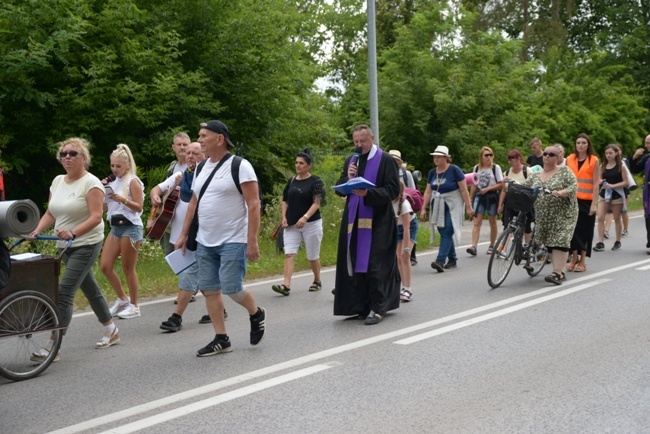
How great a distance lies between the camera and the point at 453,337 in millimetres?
8141

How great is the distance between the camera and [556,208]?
11727 millimetres

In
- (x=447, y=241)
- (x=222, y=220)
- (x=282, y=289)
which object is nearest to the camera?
(x=222, y=220)

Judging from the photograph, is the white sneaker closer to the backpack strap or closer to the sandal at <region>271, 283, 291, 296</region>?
the sandal at <region>271, 283, 291, 296</region>

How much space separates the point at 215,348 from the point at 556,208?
5.88 meters

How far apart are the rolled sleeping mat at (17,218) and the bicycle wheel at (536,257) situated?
7227 mm

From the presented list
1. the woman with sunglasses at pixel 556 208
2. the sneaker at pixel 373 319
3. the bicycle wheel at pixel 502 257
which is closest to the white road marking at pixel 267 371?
the sneaker at pixel 373 319

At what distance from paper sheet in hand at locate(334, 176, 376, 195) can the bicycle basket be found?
3.31 metres

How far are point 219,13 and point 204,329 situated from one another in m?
9.33

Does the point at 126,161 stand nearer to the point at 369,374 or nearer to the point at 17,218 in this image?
the point at 17,218

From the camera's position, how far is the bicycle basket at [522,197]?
11.4 meters

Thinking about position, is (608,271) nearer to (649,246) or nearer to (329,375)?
(649,246)

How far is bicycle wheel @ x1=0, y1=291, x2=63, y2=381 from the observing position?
22.0 feet

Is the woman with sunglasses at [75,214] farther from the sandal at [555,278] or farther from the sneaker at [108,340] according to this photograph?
the sandal at [555,278]

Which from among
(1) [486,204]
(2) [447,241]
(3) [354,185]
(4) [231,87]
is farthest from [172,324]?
(4) [231,87]
